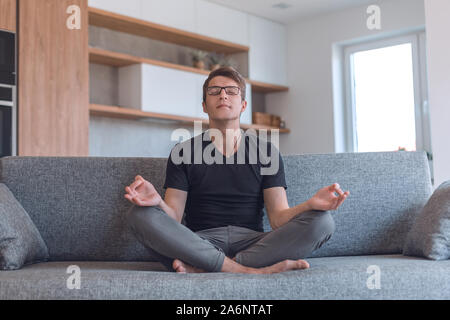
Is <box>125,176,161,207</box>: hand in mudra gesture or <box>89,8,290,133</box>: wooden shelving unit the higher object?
<box>89,8,290,133</box>: wooden shelving unit

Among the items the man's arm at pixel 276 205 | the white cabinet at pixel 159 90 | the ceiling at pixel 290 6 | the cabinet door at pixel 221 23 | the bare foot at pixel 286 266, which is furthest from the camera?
the ceiling at pixel 290 6

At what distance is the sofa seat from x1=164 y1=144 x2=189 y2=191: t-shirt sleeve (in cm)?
48

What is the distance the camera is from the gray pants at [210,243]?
1.85 meters

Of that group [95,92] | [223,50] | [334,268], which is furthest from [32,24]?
[334,268]

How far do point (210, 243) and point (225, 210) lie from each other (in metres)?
0.25

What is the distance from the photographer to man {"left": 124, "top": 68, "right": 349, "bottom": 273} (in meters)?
1.85

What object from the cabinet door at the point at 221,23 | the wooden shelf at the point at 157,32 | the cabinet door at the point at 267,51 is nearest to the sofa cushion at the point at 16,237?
the wooden shelf at the point at 157,32

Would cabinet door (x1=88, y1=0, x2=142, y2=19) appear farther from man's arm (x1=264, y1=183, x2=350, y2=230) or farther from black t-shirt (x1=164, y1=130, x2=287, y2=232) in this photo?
man's arm (x1=264, y1=183, x2=350, y2=230)

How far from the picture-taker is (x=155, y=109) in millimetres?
5004

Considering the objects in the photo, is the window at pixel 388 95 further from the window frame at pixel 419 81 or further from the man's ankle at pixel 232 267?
the man's ankle at pixel 232 267

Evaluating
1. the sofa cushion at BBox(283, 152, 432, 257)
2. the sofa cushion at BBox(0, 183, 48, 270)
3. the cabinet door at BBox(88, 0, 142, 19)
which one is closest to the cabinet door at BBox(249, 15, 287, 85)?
the cabinet door at BBox(88, 0, 142, 19)

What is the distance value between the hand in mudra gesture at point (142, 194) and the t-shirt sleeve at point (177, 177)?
0.23m
